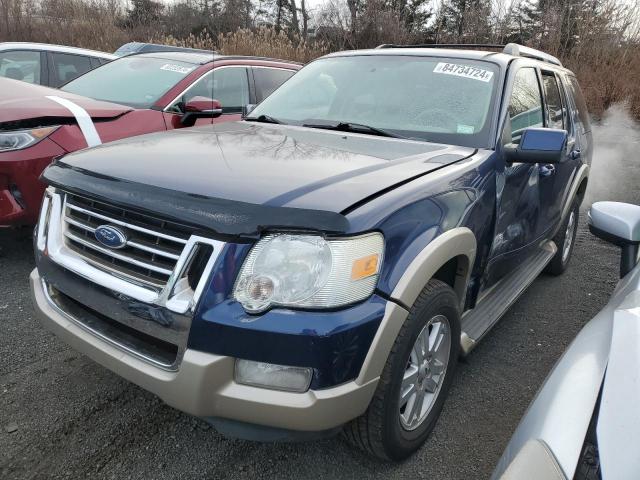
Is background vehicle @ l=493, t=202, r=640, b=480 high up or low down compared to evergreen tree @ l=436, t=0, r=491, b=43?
down

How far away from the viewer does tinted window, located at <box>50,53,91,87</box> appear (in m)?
6.60

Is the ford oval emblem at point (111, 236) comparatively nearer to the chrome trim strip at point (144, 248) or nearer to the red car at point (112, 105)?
the chrome trim strip at point (144, 248)

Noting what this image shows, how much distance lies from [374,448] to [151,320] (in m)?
0.98

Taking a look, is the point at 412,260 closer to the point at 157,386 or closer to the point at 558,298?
the point at 157,386

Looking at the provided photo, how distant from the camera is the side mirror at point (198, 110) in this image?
4.36m

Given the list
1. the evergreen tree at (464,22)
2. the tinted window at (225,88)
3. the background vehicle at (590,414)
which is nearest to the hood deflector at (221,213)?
the background vehicle at (590,414)

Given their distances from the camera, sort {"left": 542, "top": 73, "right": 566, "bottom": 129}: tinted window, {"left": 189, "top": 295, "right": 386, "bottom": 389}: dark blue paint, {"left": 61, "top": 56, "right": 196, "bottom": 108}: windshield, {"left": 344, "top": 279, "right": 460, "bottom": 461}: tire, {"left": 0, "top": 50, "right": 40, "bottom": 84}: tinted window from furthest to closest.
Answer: {"left": 0, "top": 50, "right": 40, "bottom": 84}: tinted window → {"left": 61, "top": 56, "right": 196, "bottom": 108}: windshield → {"left": 542, "top": 73, "right": 566, "bottom": 129}: tinted window → {"left": 344, "top": 279, "right": 460, "bottom": 461}: tire → {"left": 189, "top": 295, "right": 386, "bottom": 389}: dark blue paint

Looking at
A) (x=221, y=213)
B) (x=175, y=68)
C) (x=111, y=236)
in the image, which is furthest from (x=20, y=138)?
(x=221, y=213)

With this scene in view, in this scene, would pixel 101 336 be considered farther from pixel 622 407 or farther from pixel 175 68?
pixel 175 68

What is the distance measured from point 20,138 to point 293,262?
2730mm

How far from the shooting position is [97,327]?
1.97 m

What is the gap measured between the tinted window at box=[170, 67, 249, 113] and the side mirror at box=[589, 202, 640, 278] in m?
3.48

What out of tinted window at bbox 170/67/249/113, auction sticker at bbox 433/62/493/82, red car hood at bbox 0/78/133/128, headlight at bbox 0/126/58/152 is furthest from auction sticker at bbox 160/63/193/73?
auction sticker at bbox 433/62/493/82

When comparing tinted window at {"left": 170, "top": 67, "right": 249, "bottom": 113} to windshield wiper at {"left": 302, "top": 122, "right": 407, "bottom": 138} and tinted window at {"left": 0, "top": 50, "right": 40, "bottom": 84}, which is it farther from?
tinted window at {"left": 0, "top": 50, "right": 40, "bottom": 84}
